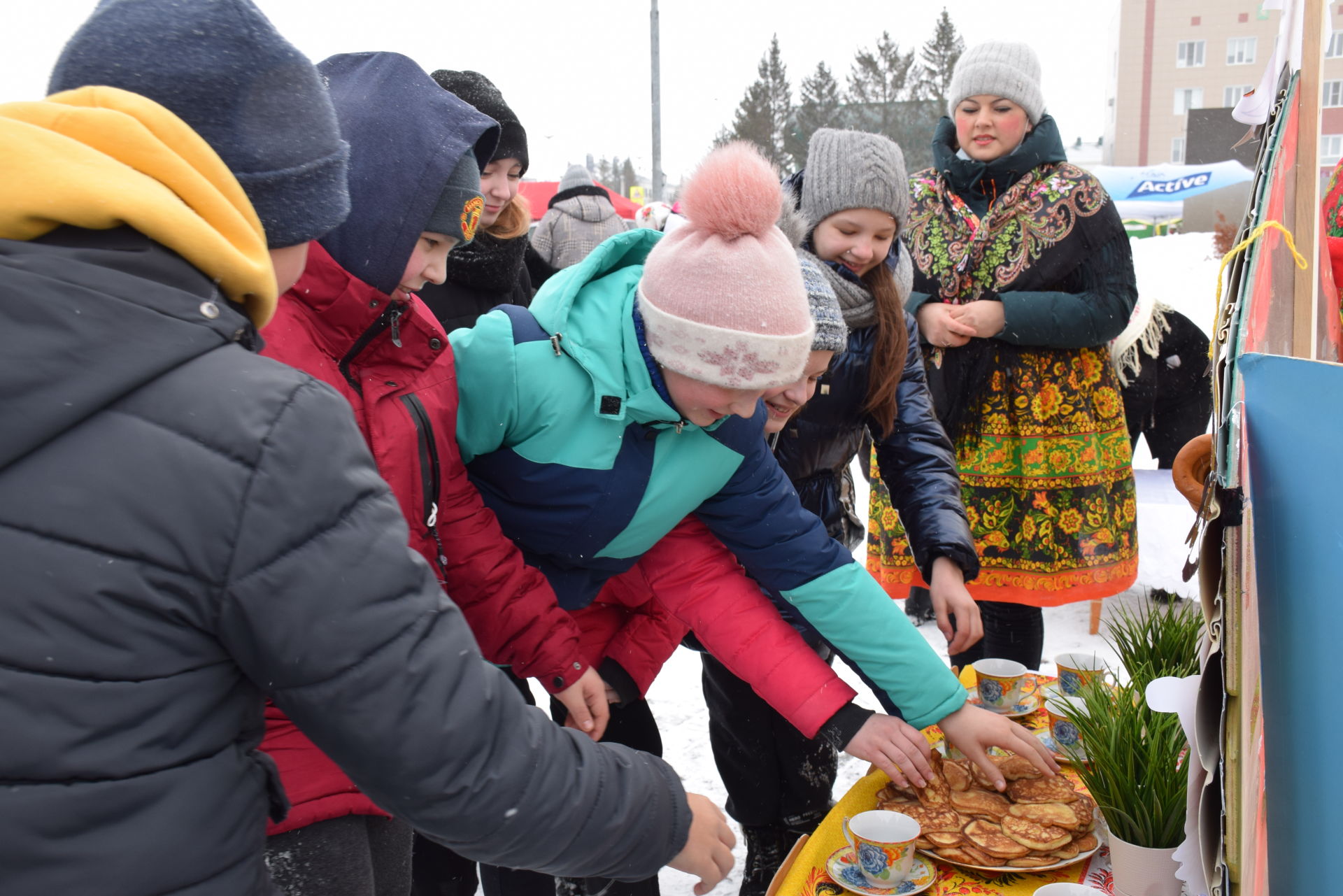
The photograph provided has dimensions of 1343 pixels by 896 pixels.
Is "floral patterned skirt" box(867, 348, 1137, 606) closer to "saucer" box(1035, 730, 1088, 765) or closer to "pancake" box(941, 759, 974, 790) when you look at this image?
"saucer" box(1035, 730, 1088, 765)

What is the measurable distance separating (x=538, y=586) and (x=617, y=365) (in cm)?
38

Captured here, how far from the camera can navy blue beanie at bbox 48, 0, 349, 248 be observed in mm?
873

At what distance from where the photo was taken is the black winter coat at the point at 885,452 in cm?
205

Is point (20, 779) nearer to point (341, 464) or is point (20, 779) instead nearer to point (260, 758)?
point (260, 758)

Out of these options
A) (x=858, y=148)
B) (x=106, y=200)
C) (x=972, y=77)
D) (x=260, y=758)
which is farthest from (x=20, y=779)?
(x=972, y=77)

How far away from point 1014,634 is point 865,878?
1663mm

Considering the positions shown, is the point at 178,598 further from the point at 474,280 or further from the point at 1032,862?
the point at 474,280

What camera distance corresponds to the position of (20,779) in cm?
66

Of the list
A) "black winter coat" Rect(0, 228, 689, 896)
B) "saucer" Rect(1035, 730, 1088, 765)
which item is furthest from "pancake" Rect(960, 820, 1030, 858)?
"black winter coat" Rect(0, 228, 689, 896)

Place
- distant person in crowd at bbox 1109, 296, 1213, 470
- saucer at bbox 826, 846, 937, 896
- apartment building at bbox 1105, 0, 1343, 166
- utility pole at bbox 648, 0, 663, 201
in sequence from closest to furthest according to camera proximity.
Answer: saucer at bbox 826, 846, 937, 896
distant person in crowd at bbox 1109, 296, 1213, 470
utility pole at bbox 648, 0, 663, 201
apartment building at bbox 1105, 0, 1343, 166

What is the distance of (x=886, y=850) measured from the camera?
4.02 feet

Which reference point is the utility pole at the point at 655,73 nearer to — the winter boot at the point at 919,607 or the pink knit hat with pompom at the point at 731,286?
the winter boot at the point at 919,607

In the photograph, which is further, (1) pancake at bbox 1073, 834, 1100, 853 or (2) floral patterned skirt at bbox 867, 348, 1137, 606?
(2) floral patterned skirt at bbox 867, 348, 1137, 606

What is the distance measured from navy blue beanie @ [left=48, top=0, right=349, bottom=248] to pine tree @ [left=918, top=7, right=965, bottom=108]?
1471 inches
